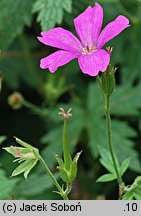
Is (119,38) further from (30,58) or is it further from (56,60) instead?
(56,60)

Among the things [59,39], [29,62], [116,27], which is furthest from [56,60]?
[29,62]

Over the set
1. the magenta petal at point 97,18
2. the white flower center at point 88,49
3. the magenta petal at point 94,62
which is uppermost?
the magenta petal at point 97,18

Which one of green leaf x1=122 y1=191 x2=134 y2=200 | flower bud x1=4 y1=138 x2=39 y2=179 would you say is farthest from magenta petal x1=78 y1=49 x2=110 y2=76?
green leaf x1=122 y1=191 x2=134 y2=200

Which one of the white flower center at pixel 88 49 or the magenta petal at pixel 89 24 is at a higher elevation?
the magenta petal at pixel 89 24

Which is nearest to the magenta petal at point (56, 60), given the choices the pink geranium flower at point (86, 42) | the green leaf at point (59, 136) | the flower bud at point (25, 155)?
the pink geranium flower at point (86, 42)

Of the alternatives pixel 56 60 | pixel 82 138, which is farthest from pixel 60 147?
pixel 56 60

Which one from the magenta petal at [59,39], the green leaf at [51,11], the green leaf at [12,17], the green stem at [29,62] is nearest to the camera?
the magenta petal at [59,39]

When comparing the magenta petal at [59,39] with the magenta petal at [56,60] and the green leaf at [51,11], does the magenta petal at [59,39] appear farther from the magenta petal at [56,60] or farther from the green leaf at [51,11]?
the green leaf at [51,11]

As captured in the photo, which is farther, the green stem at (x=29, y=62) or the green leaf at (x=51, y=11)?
the green stem at (x=29, y=62)
